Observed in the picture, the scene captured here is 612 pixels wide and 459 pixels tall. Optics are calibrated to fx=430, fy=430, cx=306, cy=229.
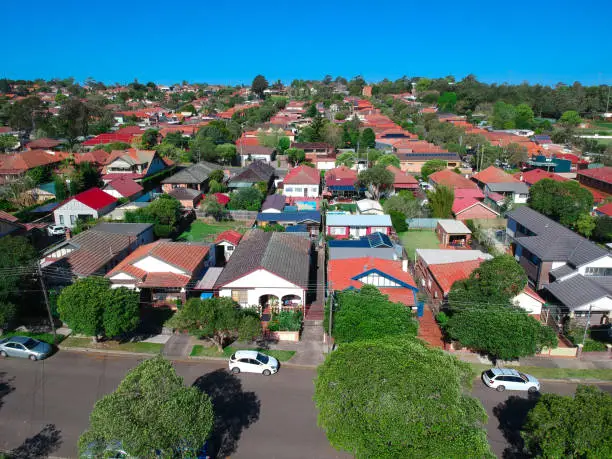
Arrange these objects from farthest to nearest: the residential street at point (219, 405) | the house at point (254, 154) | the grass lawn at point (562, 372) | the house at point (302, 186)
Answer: the house at point (254, 154), the house at point (302, 186), the grass lawn at point (562, 372), the residential street at point (219, 405)

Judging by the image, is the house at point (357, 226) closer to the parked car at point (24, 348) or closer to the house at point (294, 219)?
the house at point (294, 219)

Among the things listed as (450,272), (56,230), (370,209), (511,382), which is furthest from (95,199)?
→ (511,382)

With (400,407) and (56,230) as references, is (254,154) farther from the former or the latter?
(400,407)

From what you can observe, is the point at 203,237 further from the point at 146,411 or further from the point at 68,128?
the point at 68,128

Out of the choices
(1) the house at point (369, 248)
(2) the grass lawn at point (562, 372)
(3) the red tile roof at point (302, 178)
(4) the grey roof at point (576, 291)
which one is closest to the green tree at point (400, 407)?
(2) the grass lawn at point (562, 372)

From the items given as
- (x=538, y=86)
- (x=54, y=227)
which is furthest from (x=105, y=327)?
(x=538, y=86)

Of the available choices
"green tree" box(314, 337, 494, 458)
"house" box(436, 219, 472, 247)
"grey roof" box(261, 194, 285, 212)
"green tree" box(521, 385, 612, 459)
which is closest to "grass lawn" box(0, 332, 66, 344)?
"green tree" box(314, 337, 494, 458)

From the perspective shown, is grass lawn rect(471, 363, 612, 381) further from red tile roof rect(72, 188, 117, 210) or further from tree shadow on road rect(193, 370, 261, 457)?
red tile roof rect(72, 188, 117, 210)
